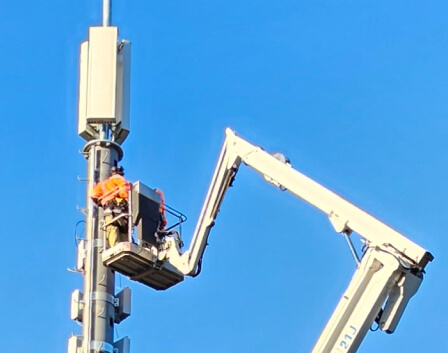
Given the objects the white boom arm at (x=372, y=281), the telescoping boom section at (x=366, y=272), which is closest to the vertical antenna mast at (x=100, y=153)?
the telescoping boom section at (x=366, y=272)

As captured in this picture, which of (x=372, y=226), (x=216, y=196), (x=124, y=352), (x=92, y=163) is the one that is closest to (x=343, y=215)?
(x=372, y=226)

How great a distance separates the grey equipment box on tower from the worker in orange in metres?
0.28

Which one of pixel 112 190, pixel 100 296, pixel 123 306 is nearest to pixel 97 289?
pixel 100 296

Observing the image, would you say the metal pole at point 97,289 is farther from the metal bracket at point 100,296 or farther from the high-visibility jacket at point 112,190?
the high-visibility jacket at point 112,190

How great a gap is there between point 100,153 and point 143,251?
7712 mm

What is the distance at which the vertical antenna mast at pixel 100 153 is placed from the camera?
97.1 feet

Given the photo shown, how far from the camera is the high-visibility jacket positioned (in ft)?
86.1

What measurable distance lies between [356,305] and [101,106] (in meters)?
14.9

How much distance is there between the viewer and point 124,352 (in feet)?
96.8

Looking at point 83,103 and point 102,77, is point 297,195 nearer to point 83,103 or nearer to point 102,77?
point 102,77

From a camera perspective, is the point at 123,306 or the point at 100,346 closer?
the point at 100,346

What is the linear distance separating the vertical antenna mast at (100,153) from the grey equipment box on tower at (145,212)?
375cm

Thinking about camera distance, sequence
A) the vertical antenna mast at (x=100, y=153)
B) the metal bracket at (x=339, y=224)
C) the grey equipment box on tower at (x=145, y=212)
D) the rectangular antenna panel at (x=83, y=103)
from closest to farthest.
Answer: the metal bracket at (x=339, y=224), the grey equipment box on tower at (x=145, y=212), the vertical antenna mast at (x=100, y=153), the rectangular antenna panel at (x=83, y=103)

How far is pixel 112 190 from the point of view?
26.3m
